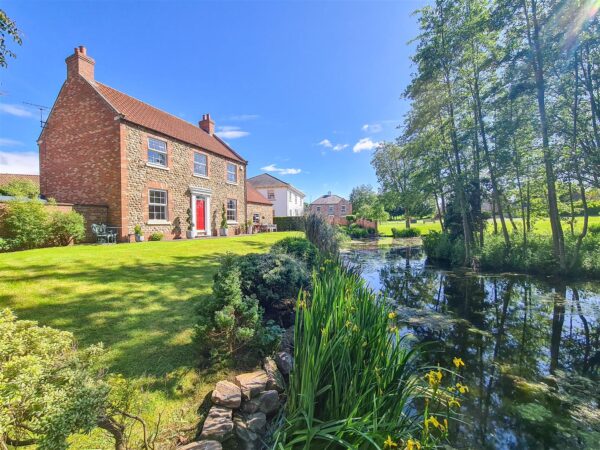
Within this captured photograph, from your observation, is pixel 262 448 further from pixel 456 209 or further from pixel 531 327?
pixel 456 209

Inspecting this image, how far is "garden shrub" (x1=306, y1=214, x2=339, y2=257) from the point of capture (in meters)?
6.93

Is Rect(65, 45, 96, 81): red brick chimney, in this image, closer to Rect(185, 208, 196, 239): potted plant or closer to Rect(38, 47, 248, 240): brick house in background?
Rect(38, 47, 248, 240): brick house in background

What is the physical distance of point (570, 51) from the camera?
7520 mm

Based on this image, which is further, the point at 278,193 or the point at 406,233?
the point at 278,193

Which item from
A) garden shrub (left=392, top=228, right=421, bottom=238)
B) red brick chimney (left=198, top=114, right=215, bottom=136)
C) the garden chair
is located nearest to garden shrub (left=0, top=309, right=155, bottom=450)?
the garden chair

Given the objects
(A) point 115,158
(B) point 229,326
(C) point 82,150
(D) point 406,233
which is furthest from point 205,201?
(D) point 406,233

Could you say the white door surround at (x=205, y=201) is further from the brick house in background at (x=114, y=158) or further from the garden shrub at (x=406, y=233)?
the garden shrub at (x=406, y=233)

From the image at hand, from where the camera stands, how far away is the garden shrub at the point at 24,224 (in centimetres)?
951

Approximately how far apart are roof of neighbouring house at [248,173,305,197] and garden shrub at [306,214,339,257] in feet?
103

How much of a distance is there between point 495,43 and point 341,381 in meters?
13.3

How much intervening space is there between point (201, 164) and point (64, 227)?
916 cm

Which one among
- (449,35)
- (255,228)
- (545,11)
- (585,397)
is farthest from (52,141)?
(545,11)

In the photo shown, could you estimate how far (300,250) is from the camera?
6.09 meters

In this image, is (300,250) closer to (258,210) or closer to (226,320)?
(226,320)
